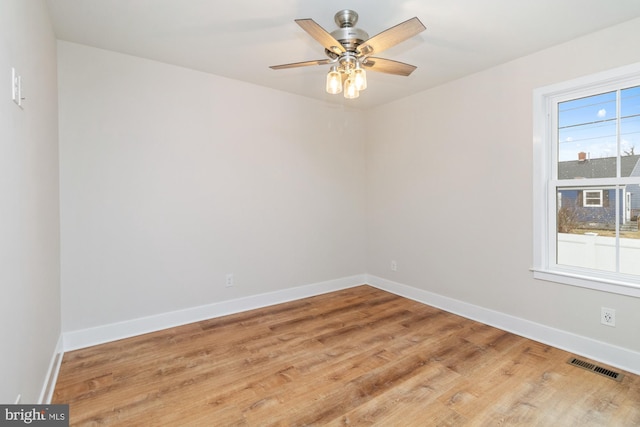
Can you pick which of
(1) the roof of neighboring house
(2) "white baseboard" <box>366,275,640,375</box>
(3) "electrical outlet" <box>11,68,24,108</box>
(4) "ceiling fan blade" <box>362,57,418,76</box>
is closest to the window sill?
(2) "white baseboard" <box>366,275,640,375</box>

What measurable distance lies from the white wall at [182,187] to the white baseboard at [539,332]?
4.33 ft

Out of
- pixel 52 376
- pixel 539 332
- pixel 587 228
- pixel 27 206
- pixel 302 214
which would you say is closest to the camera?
pixel 27 206

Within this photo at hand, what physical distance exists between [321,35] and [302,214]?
2373 mm

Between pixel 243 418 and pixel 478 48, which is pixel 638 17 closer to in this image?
pixel 478 48

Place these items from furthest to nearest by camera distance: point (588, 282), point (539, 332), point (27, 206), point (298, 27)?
1. point (539, 332)
2. point (588, 282)
3. point (298, 27)
4. point (27, 206)

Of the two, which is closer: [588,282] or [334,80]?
[334,80]

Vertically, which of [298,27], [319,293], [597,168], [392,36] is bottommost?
[319,293]

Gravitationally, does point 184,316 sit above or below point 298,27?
below

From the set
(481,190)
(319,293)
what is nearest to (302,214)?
(319,293)

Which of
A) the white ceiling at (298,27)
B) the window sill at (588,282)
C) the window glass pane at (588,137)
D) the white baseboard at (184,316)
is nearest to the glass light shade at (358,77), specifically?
the white ceiling at (298,27)

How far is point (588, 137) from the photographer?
2.52 m

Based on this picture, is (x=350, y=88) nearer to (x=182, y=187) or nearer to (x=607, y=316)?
(x=182, y=187)

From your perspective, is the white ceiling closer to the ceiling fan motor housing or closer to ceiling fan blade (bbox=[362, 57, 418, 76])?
the ceiling fan motor housing

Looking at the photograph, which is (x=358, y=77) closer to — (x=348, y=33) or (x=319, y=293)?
(x=348, y=33)
